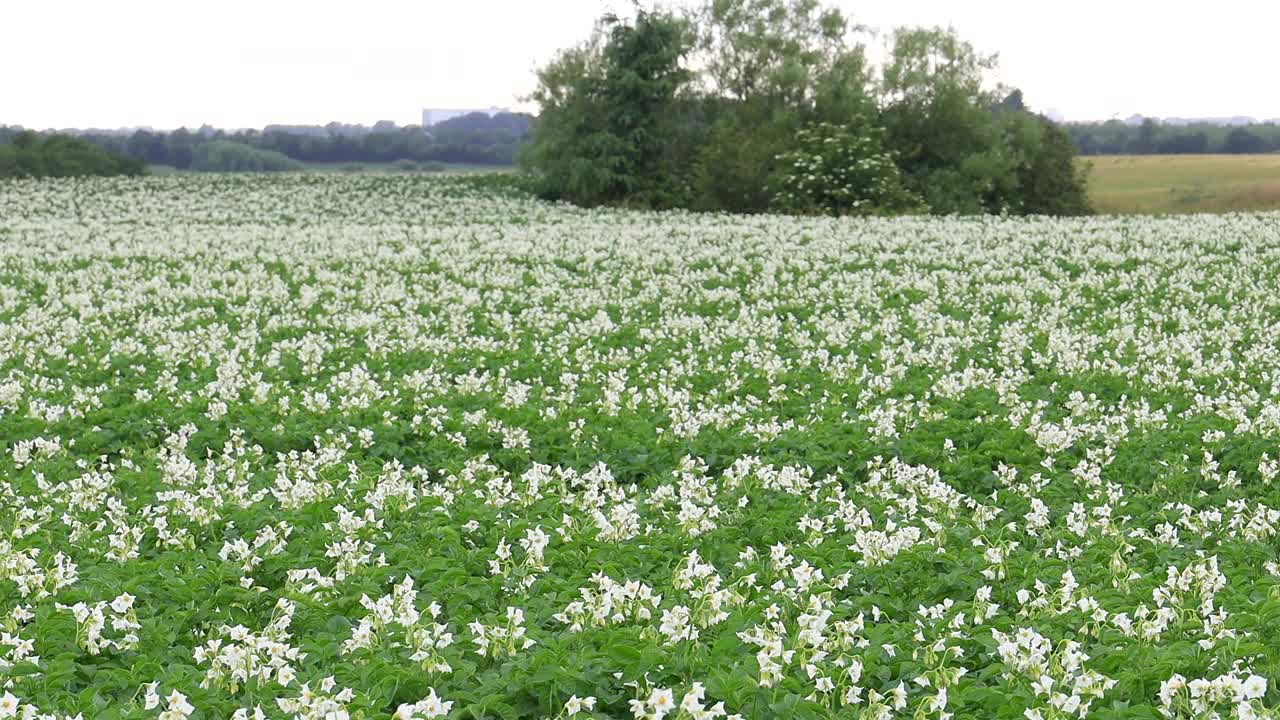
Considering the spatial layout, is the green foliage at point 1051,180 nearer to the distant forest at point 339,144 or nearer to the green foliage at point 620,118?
the green foliage at point 620,118

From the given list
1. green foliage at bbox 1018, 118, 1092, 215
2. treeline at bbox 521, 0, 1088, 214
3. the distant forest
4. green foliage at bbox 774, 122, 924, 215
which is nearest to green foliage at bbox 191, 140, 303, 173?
the distant forest

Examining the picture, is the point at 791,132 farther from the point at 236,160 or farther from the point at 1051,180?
the point at 236,160

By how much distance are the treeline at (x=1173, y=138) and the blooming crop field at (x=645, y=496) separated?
7261 centimetres

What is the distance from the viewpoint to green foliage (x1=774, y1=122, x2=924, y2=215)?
51531 mm

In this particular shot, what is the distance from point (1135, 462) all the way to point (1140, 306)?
11.6m

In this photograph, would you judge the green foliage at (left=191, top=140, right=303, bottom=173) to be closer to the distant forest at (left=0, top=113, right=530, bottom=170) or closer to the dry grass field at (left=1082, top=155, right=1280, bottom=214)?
the distant forest at (left=0, top=113, right=530, bottom=170)

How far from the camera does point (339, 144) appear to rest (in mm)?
97438

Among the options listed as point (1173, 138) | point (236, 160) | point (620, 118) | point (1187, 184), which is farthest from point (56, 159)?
point (1173, 138)

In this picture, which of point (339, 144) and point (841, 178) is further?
point (339, 144)

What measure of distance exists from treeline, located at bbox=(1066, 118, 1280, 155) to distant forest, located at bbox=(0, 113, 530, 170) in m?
47.3

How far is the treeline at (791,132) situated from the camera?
5450 centimetres

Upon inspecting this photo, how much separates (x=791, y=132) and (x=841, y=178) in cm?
649

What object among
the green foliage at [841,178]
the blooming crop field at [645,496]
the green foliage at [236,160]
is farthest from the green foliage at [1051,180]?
the green foliage at [236,160]

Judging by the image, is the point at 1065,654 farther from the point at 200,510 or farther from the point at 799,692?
the point at 200,510
